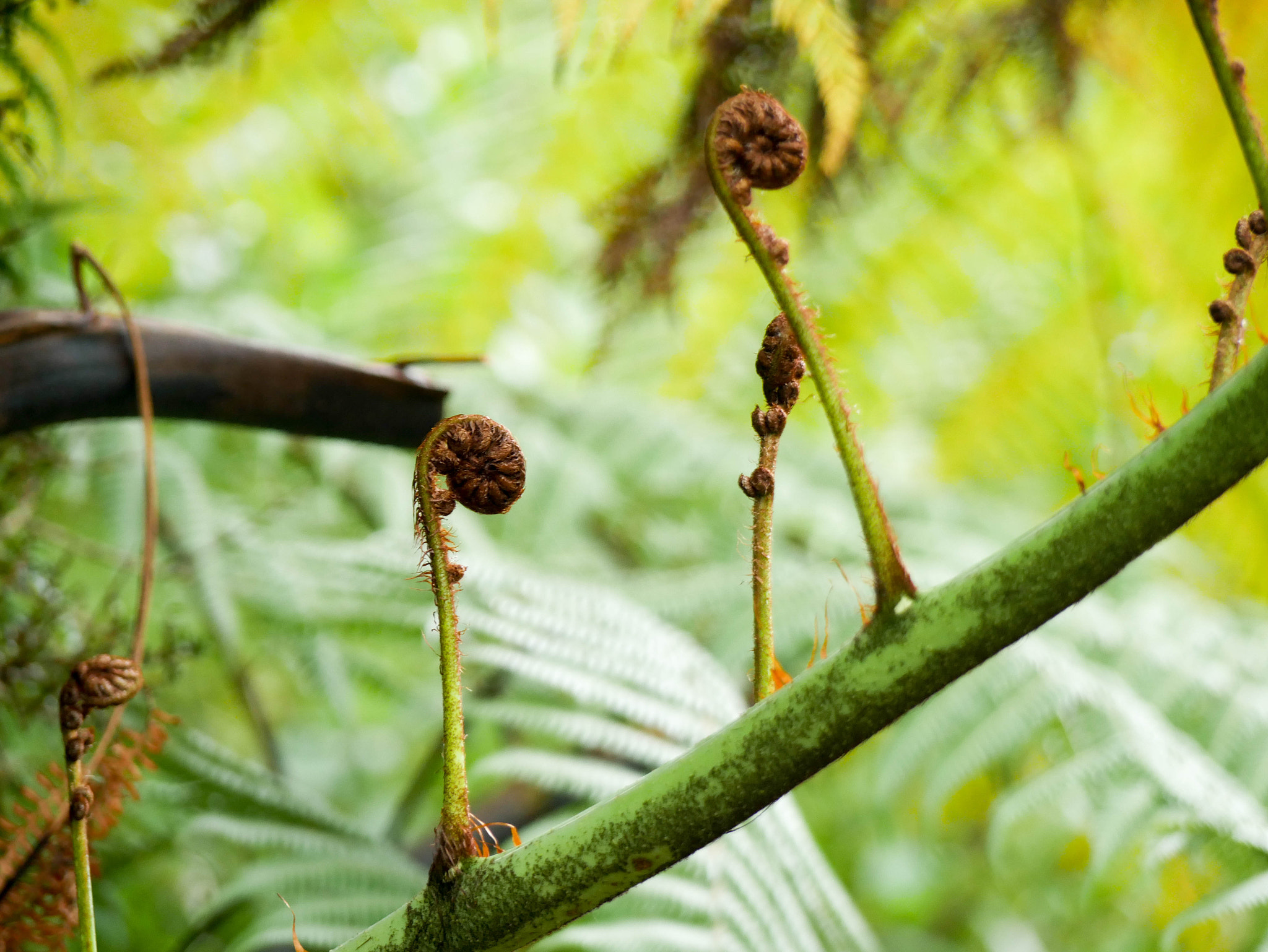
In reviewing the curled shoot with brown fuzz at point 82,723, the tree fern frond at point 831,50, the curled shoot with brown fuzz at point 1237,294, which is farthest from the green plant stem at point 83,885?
the tree fern frond at point 831,50

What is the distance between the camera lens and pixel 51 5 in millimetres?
521

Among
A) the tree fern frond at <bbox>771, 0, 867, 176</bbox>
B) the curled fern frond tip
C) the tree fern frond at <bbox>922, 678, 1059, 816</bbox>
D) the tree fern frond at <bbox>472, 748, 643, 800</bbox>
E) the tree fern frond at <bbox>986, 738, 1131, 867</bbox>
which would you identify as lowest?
the tree fern frond at <bbox>986, 738, 1131, 867</bbox>

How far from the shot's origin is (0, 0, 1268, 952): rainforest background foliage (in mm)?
795

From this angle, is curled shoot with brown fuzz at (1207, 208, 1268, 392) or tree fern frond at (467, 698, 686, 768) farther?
tree fern frond at (467, 698, 686, 768)

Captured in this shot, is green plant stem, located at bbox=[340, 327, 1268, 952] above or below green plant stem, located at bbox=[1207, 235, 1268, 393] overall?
below

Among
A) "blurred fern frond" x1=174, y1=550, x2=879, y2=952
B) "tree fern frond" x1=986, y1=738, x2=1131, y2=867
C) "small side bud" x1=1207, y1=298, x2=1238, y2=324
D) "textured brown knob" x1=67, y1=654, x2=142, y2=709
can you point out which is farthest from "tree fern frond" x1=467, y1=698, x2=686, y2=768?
"small side bud" x1=1207, y1=298, x2=1238, y2=324

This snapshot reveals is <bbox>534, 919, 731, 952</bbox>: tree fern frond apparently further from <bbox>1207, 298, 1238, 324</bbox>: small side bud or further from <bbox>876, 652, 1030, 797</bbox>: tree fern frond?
<bbox>1207, 298, 1238, 324</bbox>: small side bud

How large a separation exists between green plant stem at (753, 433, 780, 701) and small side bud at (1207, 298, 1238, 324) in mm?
144

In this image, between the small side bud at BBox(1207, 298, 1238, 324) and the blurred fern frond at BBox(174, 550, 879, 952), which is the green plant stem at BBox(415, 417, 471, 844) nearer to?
the small side bud at BBox(1207, 298, 1238, 324)

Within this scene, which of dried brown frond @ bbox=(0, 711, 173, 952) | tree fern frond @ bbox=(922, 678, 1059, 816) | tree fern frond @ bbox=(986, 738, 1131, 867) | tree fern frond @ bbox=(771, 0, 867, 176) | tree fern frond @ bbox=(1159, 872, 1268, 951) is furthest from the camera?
tree fern frond @ bbox=(922, 678, 1059, 816)

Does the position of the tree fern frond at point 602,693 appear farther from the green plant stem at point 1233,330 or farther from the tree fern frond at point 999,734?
the green plant stem at point 1233,330

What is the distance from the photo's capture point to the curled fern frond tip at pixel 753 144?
28 cm

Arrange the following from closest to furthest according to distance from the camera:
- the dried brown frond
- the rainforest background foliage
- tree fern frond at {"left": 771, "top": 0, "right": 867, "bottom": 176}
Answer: the dried brown frond
tree fern frond at {"left": 771, "top": 0, "right": 867, "bottom": 176}
the rainforest background foliage

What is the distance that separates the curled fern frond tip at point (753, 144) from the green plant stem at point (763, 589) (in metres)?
0.08
